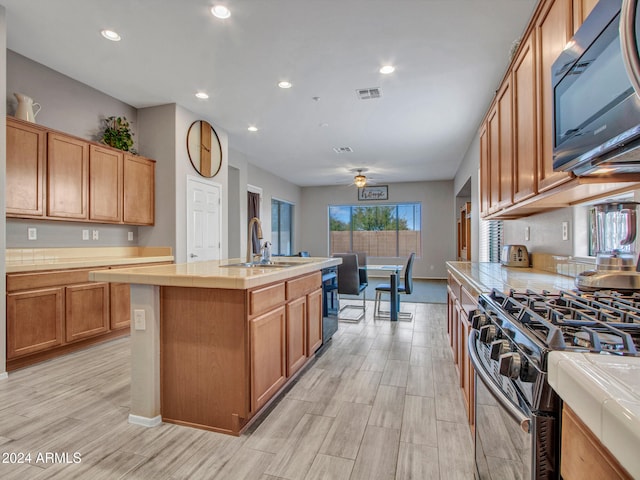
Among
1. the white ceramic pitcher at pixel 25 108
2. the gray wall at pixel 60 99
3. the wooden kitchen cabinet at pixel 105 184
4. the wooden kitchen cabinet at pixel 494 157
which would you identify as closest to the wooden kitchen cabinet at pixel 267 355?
the wooden kitchen cabinet at pixel 494 157

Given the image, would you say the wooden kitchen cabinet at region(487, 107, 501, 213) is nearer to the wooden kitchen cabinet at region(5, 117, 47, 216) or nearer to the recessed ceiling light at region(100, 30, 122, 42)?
the recessed ceiling light at region(100, 30, 122, 42)

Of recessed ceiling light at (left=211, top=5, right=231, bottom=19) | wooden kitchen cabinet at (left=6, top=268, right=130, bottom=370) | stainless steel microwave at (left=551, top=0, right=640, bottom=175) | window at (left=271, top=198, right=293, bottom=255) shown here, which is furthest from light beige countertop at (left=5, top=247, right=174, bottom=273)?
window at (left=271, top=198, right=293, bottom=255)

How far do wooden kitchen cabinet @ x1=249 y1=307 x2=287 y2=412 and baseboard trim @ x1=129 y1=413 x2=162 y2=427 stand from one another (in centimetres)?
59

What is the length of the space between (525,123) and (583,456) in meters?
1.87

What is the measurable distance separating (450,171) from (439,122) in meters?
3.76

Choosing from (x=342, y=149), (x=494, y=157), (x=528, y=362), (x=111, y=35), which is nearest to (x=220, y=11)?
(x=111, y=35)

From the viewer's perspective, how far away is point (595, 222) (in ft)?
6.23

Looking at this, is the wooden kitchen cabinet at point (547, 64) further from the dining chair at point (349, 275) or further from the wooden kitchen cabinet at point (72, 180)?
the wooden kitchen cabinet at point (72, 180)

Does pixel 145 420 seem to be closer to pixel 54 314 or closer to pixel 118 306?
pixel 54 314

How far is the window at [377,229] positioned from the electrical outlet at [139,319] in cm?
856

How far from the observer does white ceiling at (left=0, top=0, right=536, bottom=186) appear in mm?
2541

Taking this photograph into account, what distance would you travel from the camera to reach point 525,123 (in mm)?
1955

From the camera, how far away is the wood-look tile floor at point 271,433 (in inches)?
63.5

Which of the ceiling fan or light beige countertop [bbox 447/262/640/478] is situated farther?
the ceiling fan
